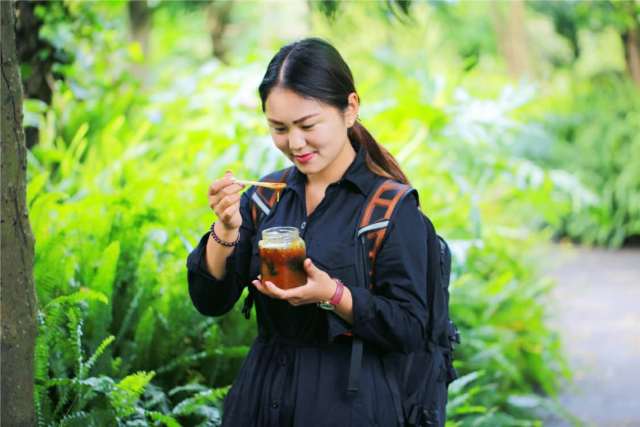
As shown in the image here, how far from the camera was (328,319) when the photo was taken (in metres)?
2.54

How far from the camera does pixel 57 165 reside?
6652 mm

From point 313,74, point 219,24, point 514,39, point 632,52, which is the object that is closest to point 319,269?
point 313,74

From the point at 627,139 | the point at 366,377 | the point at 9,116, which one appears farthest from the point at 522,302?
the point at 627,139

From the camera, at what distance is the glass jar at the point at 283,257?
2.46 metres

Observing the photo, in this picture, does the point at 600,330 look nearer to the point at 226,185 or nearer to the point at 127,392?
the point at 127,392

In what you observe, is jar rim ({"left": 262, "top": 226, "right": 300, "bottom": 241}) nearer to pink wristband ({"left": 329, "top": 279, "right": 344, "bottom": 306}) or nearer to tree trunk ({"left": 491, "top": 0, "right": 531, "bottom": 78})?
pink wristband ({"left": 329, "top": 279, "right": 344, "bottom": 306})

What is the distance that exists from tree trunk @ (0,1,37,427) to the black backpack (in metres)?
0.72

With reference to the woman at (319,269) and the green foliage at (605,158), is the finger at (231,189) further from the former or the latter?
the green foliage at (605,158)

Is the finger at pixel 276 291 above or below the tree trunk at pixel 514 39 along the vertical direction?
below

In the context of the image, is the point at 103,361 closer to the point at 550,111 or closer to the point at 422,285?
the point at 422,285

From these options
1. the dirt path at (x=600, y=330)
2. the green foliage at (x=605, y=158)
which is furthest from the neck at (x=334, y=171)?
the green foliage at (x=605, y=158)

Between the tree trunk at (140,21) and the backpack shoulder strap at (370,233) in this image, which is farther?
the tree trunk at (140,21)

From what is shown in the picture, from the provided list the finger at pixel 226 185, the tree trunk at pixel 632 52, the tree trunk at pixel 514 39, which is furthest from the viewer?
the tree trunk at pixel 514 39

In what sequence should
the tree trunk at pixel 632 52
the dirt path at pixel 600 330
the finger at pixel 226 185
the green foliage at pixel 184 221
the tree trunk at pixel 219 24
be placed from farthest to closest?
1. the tree trunk at pixel 632 52
2. the tree trunk at pixel 219 24
3. the dirt path at pixel 600 330
4. the green foliage at pixel 184 221
5. the finger at pixel 226 185
